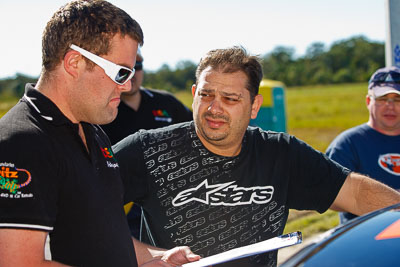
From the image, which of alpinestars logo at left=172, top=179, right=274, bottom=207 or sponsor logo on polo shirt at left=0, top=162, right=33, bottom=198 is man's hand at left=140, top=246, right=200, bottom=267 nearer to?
alpinestars logo at left=172, top=179, right=274, bottom=207

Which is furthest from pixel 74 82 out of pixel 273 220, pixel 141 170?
pixel 273 220

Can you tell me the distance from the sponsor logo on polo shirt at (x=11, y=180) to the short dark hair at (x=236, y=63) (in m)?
1.31

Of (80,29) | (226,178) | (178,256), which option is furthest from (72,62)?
(226,178)

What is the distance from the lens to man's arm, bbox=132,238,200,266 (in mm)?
1791

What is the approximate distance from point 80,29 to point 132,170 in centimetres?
83

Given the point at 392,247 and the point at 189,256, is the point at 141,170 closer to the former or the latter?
the point at 189,256

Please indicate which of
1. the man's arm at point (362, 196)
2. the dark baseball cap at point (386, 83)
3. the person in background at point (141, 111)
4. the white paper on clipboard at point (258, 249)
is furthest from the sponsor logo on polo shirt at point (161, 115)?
the white paper on clipboard at point (258, 249)

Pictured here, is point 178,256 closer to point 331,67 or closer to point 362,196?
point 362,196

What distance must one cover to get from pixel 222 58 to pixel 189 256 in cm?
108

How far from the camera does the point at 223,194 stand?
88.0 inches

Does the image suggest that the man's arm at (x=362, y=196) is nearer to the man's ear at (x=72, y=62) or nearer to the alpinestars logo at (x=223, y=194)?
the alpinestars logo at (x=223, y=194)

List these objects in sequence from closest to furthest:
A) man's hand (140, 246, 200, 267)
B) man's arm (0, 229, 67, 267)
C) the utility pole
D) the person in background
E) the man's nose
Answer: man's arm (0, 229, 67, 267), man's hand (140, 246, 200, 267), the man's nose, the utility pole, the person in background

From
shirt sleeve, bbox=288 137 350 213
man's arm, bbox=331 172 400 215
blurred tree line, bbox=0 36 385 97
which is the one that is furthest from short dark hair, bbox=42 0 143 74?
blurred tree line, bbox=0 36 385 97

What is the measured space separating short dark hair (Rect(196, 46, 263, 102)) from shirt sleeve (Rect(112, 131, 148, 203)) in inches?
21.8
